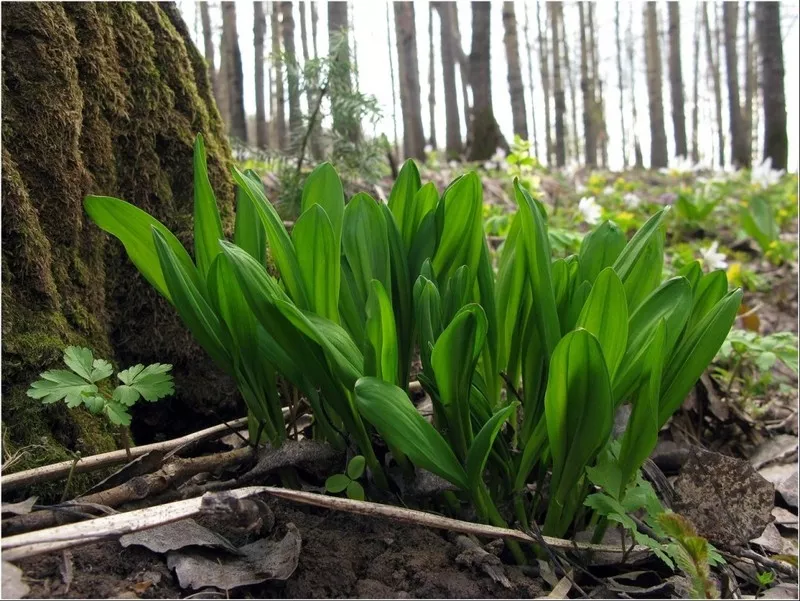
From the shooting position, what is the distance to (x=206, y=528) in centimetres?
117

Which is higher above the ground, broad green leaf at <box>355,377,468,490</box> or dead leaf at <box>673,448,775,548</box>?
broad green leaf at <box>355,377,468,490</box>

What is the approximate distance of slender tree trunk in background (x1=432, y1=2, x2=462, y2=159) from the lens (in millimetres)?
14216

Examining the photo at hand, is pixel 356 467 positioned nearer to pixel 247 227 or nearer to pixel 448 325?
pixel 448 325

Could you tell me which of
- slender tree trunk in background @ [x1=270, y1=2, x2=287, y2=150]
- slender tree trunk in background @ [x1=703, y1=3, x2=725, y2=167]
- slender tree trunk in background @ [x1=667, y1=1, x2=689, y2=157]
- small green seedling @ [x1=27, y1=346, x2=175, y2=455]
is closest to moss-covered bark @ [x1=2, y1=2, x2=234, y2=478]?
small green seedling @ [x1=27, y1=346, x2=175, y2=455]

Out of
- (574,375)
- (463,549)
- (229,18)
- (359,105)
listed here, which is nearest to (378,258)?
(574,375)

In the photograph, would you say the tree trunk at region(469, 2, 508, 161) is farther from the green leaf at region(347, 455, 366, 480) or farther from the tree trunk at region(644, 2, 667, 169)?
the green leaf at region(347, 455, 366, 480)

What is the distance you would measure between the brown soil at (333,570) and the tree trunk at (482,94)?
916 cm

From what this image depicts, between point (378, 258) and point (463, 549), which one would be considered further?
point (378, 258)

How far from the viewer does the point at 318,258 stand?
1214mm

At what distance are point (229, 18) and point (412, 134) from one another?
4930 mm

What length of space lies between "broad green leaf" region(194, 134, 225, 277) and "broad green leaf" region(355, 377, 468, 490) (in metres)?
0.48

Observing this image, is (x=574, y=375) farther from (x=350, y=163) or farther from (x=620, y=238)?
(x=350, y=163)

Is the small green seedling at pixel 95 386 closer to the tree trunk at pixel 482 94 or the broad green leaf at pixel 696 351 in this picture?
the broad green leaf at pixel 696 351

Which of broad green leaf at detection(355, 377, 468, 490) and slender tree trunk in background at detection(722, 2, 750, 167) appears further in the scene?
slender tree trunk in background at detection(722, 2, 750, 167)
